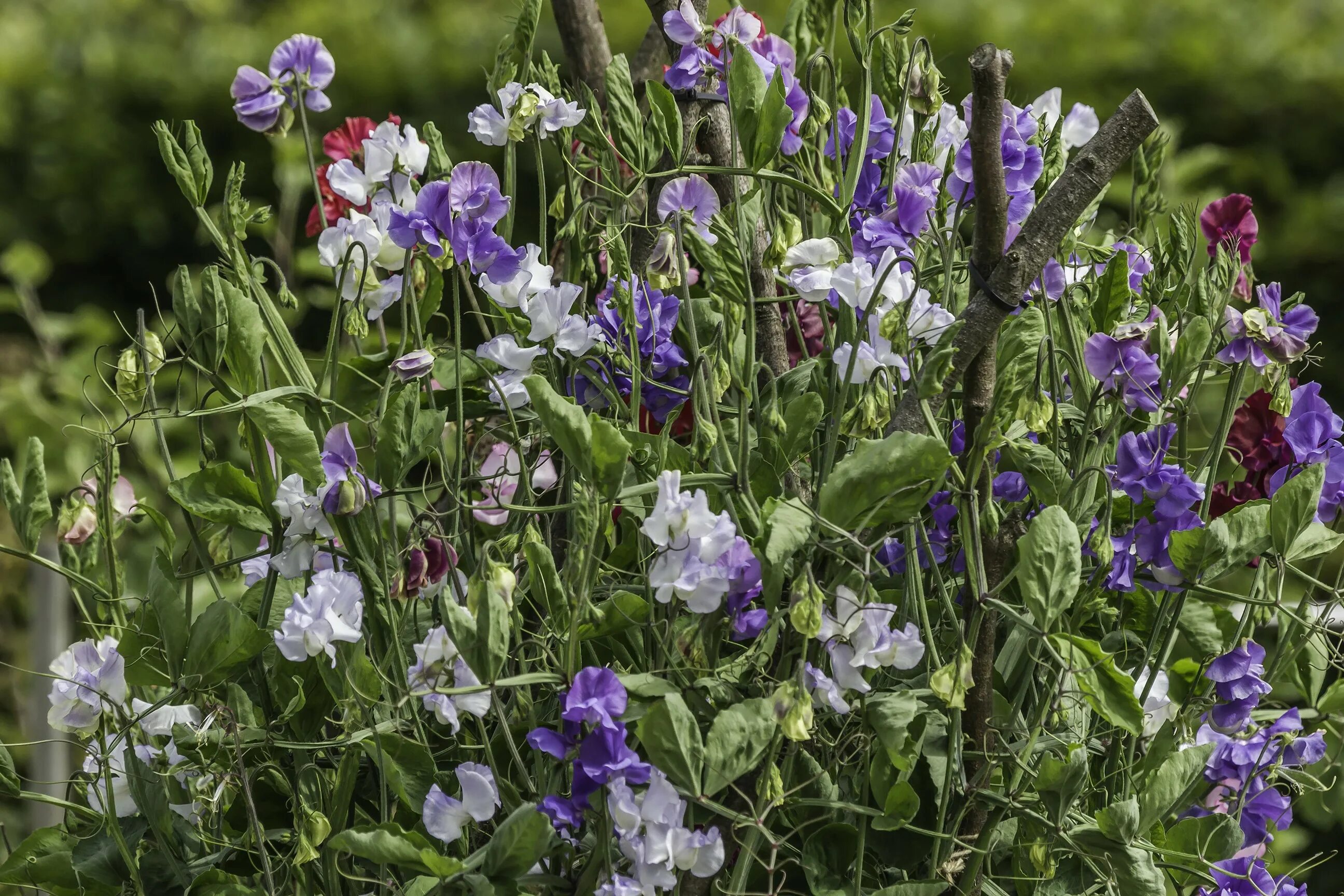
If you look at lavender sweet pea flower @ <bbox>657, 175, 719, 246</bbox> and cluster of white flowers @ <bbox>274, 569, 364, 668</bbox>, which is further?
lavender sweet pea flower @ <bbox>657, 175, 719, 246</bbox>

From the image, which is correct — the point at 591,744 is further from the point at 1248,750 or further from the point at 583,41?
the point at 583,41

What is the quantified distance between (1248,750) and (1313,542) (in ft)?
0.48

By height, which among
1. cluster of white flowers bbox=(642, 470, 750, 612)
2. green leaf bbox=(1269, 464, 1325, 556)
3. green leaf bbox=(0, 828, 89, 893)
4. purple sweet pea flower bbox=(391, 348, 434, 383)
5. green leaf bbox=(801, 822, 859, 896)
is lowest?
green leaf bbox=(0, 828, 89, 893)

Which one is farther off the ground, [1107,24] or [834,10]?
[834,10]

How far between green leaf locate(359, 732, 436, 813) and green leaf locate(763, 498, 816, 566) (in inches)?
8.5

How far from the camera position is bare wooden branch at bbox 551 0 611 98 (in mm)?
1069

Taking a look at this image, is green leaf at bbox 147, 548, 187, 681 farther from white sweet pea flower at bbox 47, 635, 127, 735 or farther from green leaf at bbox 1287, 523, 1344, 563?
green leaf at bbox 1287, 523, 1344, 563

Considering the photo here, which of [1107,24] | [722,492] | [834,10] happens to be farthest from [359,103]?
[722,492]

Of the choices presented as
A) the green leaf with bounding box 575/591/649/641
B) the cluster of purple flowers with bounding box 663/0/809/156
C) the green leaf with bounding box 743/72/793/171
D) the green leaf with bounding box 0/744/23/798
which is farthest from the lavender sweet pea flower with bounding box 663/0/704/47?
the green leaf with bounding box 0/744/23/798

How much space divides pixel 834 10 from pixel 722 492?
1.24 ft

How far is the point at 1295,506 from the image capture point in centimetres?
66

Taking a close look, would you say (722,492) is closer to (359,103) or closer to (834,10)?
(834,10)

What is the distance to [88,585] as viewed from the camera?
79 cm

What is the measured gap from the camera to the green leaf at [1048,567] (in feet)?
1.92
